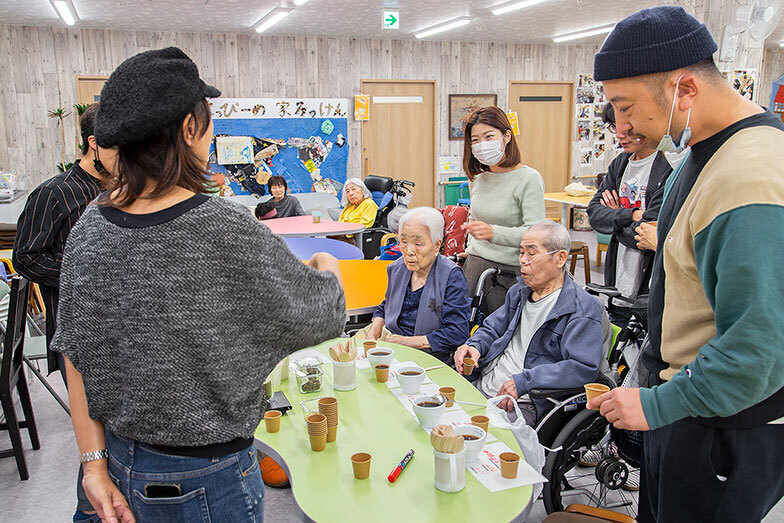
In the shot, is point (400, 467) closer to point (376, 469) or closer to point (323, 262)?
point (376, 469)

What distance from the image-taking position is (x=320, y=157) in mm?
9180

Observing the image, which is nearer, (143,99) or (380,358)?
(143,99)

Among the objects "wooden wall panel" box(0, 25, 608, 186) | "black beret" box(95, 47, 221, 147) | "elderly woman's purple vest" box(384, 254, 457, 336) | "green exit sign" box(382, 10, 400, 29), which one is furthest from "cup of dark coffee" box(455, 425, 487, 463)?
"wooden wall panel" box(0, 25, 608, 186)

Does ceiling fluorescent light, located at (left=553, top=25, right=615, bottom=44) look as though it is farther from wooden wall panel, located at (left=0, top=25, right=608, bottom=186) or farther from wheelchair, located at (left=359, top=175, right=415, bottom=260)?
wheelchair, located at (left=359, top=175, right=415, bottom=260)

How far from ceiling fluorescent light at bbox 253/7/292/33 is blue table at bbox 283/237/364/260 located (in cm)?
334

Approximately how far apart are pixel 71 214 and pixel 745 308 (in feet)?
8.73

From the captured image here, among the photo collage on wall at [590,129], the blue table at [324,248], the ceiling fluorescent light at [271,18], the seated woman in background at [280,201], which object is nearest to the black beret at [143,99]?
the blue table at [324,248]

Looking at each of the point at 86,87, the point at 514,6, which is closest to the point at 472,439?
the point at 514,6

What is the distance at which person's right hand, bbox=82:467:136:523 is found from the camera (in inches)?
42.9

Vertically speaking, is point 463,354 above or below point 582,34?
below

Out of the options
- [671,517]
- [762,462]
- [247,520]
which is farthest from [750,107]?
[247,520]

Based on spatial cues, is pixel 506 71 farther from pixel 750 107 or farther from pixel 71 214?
pixel 750 107

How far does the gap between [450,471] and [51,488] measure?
2424 mm

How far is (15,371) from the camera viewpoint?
3070 mm
